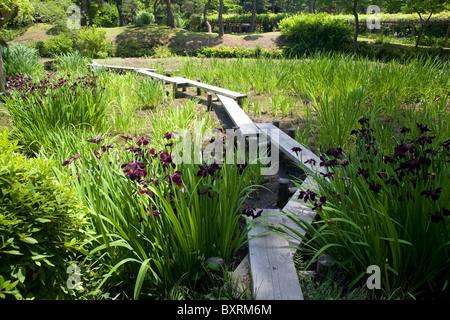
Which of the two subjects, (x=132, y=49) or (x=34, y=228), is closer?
(x=34, y=228)

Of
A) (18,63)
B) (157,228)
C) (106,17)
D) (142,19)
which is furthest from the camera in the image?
(106,17)

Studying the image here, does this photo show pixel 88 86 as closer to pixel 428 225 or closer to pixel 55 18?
pixel 428 225

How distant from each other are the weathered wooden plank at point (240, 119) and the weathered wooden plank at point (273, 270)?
5.98 feet

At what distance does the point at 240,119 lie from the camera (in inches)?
165

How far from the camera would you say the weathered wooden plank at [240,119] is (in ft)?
12.2

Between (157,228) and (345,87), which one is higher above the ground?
(345,87)

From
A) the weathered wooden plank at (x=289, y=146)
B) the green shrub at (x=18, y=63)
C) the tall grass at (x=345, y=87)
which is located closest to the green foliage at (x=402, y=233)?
the weathered wooden plank at (x=289, y=146)

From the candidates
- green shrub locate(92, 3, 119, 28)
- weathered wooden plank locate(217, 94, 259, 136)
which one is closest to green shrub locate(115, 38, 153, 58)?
green shrub locate(92, 3, 119, 28)

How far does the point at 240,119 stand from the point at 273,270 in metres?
2.72

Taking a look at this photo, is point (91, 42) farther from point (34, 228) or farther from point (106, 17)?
point (34, 228)

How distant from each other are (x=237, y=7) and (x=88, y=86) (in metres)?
38.7

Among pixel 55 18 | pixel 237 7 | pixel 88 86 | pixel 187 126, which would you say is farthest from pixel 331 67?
pixel 237 7

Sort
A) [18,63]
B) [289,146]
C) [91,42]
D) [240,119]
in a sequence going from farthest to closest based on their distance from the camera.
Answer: [91,42] < [18,63] < [240,119] < [289,146]

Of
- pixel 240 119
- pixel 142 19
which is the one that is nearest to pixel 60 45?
pixel 240 119
